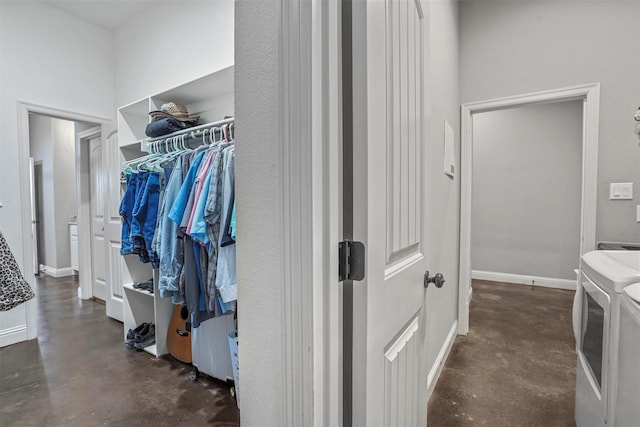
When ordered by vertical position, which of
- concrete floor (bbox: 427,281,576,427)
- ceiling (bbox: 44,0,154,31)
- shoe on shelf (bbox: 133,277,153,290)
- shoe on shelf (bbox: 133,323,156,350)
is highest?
ceiling (bbox: 44,0,154,31)

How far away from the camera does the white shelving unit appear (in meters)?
2.15

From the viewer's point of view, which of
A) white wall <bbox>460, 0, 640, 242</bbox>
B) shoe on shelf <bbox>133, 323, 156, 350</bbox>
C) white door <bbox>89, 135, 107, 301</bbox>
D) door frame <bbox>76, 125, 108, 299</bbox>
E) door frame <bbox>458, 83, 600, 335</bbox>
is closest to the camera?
white wall <bbox>460, 0, 640, 242</bbox>

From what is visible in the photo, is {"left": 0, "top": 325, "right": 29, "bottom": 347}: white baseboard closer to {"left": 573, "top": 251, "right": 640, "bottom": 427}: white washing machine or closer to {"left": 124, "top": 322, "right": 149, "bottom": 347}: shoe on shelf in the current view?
{"left": 124, "top": 322, "right": 149, "bottom": 347}: shoe on shelf

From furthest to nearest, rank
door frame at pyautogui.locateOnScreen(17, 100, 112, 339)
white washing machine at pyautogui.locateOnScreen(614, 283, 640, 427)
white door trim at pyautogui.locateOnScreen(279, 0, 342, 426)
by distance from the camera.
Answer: door frame at pyautogui.locateOnScreen(17, 100, 112, 339), white washing machine at pyautogui.locateOnScreen(614, 283, 640, 427), white door trim at pyautogui.locateOnScreen(279, 0, 342, 426)

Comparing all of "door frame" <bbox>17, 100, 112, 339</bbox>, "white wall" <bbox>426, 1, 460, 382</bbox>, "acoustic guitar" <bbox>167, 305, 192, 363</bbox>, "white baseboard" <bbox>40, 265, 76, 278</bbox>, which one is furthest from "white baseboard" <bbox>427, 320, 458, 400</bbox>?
"white baseboard" <bbox>40, 265, 76, 278</bbox>

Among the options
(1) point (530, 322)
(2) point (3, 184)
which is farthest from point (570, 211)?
(2) point (3, 184)

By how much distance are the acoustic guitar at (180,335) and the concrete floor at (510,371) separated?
1643 millimetres

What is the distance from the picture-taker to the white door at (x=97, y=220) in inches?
136

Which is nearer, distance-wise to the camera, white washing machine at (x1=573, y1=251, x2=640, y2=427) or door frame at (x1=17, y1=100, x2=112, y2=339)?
white washing machine at (x1=573, y1=251, x2=640, y2=427)

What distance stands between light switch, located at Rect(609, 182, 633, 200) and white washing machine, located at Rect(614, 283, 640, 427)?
1739 mm

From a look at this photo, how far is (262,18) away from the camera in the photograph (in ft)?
2.15

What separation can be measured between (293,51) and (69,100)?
353 centimetres

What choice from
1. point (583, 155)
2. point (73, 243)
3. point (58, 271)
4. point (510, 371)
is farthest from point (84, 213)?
point (583, 155)

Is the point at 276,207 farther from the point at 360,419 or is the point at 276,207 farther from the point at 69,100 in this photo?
the point at 69,100
